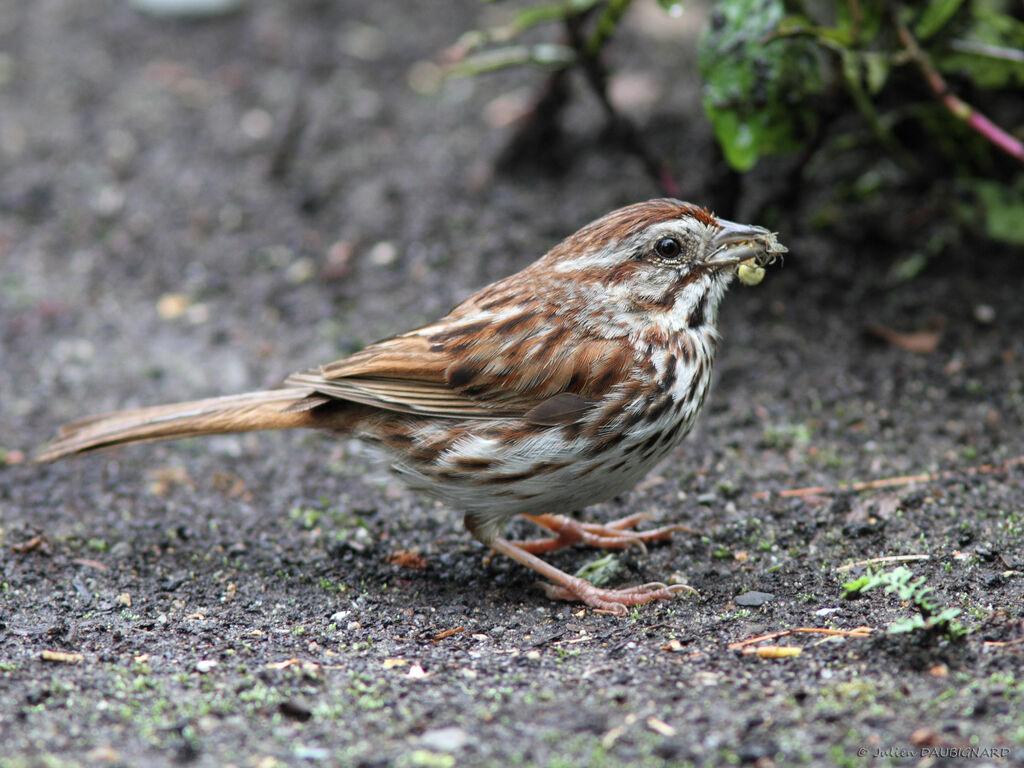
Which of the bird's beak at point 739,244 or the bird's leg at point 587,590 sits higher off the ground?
the bird's beak at point 739,244

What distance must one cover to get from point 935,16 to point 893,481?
2043 millimetres

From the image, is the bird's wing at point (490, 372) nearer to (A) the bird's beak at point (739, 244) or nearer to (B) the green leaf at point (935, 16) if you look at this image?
(A) the bird's beak at point (739, 244)

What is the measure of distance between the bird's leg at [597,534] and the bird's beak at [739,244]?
41.9 inches

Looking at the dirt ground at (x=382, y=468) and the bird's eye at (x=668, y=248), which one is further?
the bird's eye at (x=668, y=248)

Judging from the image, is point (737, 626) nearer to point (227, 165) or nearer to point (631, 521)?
point (631, 521)

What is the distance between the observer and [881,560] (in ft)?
12.3

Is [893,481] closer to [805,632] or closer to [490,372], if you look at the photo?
[805,632]

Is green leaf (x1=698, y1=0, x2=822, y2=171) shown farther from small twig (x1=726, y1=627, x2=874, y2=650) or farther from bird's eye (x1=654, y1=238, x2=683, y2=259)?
small twig (x1=726, y1=627, x2=874, y2=650)

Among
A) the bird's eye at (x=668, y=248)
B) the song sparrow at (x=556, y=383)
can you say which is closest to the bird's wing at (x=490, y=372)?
the song sparrow at (x=556, y=383)

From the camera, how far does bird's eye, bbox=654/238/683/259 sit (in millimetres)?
3951

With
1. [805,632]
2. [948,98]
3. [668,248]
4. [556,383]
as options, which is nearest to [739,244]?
[668,248]

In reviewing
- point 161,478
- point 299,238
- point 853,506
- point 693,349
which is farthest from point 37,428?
point 853,506

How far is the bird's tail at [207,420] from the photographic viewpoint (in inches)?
165

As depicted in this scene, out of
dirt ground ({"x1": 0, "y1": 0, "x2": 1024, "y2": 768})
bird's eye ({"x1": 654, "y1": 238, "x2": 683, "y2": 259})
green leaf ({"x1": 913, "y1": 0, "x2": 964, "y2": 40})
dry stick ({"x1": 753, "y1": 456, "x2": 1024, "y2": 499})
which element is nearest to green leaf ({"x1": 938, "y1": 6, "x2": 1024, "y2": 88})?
green leaf ({"x1": 913, "y1": 0, "x2": 964, "y2": 40})
